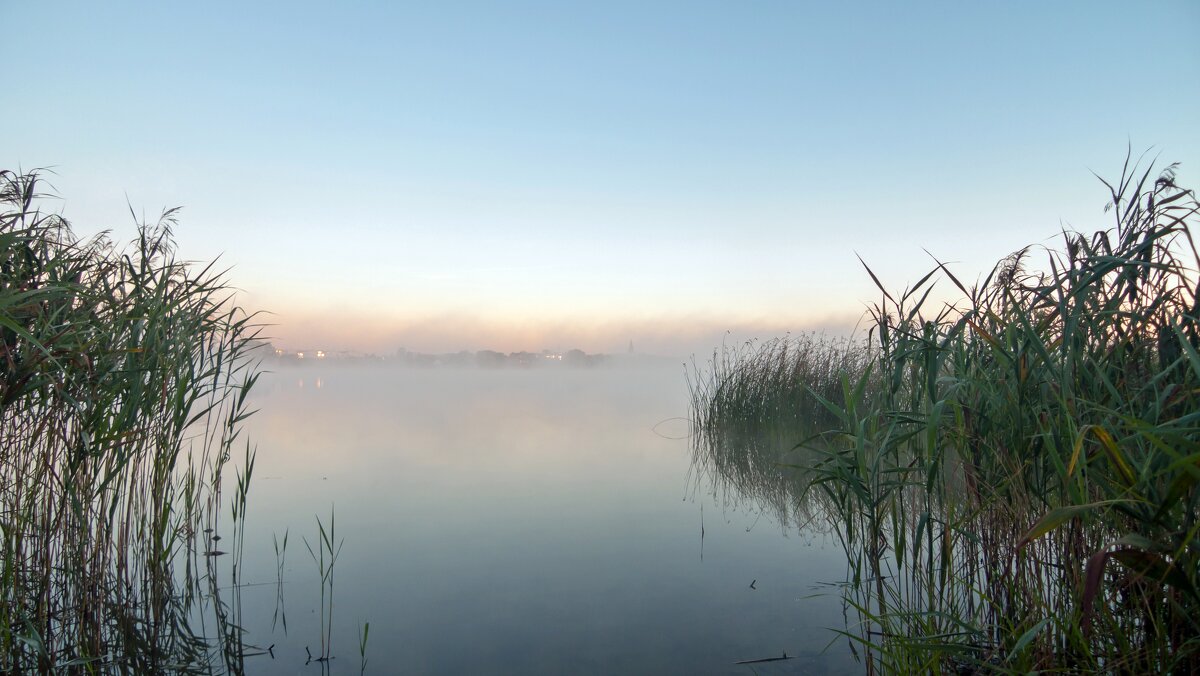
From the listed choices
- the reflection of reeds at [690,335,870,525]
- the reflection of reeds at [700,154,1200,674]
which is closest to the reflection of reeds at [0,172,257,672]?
the reflection of reeds at [700,154,1200,674]

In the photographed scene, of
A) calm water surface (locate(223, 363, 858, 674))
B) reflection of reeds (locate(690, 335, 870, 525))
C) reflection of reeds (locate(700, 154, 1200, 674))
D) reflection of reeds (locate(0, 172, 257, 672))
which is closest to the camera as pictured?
reflection of reeds (locate(700, 154, 1200, 674))

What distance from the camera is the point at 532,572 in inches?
176

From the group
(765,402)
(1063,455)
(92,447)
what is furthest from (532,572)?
(765,402)

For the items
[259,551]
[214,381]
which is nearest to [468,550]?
[259,551]

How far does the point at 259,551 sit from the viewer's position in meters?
4.82

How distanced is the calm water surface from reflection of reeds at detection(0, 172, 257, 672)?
0.60m

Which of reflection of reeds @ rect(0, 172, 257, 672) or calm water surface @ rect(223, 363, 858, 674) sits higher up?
reflection of reeds @ rect(0, 172, 257, 672)

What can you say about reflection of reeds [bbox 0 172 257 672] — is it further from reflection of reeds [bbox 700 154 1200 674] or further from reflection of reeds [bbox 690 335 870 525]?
reflection of reeds [bbox 690 335 870 525]

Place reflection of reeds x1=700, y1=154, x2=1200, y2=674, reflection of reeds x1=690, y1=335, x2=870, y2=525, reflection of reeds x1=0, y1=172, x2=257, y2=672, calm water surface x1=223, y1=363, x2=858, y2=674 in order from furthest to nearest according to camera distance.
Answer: reflection of reeds x1=690, y1=335, x2=870, y2=525, calm water surface x1=223, y1=363, x2=858, y2=674, reflection of reeds x1=0, y1=172, x2=257, y2=672, reflection of reeds x1=700, y1=154, x2=1200, y2=674

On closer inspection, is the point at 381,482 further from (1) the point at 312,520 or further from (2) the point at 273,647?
(2) the point at 273,647

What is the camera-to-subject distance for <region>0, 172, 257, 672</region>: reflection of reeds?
2803 mm

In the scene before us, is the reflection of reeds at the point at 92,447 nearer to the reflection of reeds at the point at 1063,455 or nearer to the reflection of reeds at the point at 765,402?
the reflection of reeds at the point at 1063,455

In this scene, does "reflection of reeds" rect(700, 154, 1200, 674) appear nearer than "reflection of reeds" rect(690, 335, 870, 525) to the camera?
Yes

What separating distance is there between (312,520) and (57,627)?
8.64 ft
